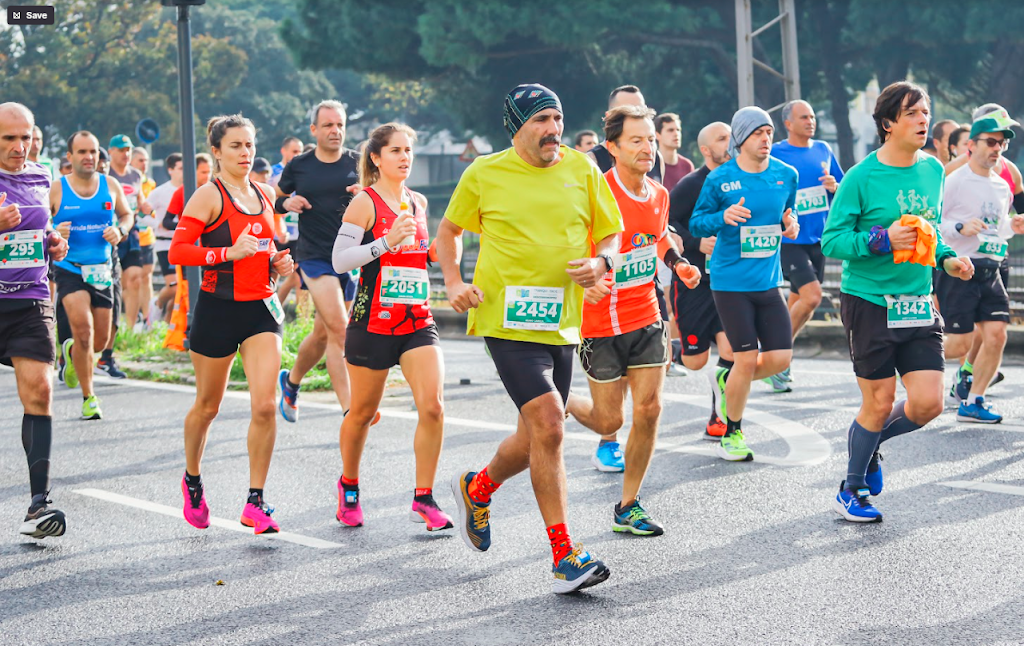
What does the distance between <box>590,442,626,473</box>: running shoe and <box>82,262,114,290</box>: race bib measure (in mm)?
4602

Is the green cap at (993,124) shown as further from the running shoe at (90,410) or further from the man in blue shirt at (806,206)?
the running shoe at (90,410)

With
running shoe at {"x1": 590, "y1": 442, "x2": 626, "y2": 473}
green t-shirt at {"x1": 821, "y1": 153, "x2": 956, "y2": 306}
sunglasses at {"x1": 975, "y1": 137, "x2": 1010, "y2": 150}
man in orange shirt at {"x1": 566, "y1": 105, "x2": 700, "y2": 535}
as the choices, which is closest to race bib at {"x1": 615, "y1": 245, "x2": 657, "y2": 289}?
man in orange shirt at {"x1": 566, "y1": 105, "x2": 700, "y2": 535}

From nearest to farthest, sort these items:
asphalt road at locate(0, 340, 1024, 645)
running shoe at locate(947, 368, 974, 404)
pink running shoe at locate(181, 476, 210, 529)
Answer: asphalt road at locate(0, 340, 1024, 645) < pink running shoe at locate(181, 476, 210, 529) < running shoe at locate(947, 368, 974, 404)

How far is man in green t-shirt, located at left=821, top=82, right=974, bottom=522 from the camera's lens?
632 cm

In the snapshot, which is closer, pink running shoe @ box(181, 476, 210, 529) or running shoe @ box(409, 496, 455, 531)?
running shoe @ box(409, 496, 455, 531)

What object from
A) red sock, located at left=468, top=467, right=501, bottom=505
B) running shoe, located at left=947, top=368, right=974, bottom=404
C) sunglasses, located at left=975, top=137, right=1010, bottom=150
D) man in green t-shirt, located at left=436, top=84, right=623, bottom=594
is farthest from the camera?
running shoe, located at left=947, top=368, right=974, bottom=404

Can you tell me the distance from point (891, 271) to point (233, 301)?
122 inches

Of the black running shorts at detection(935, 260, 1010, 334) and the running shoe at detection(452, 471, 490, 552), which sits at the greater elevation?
the black running shorts at detection(935, 260, 1010, 334)

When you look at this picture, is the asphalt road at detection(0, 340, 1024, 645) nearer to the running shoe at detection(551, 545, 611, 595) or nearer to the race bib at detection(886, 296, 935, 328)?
the running shoe at detection(551, 545, 611, 595)

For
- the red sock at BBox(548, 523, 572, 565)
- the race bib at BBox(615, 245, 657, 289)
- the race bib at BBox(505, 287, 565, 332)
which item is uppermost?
the race bib at BBox(615, 245, 657, 289)

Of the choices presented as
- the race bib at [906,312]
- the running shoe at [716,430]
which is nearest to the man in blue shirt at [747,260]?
the running shoe at [716,430]

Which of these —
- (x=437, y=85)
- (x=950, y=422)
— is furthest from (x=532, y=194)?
(x=437, y=85)

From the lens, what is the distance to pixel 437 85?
38906mm

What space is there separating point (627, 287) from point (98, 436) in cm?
458
